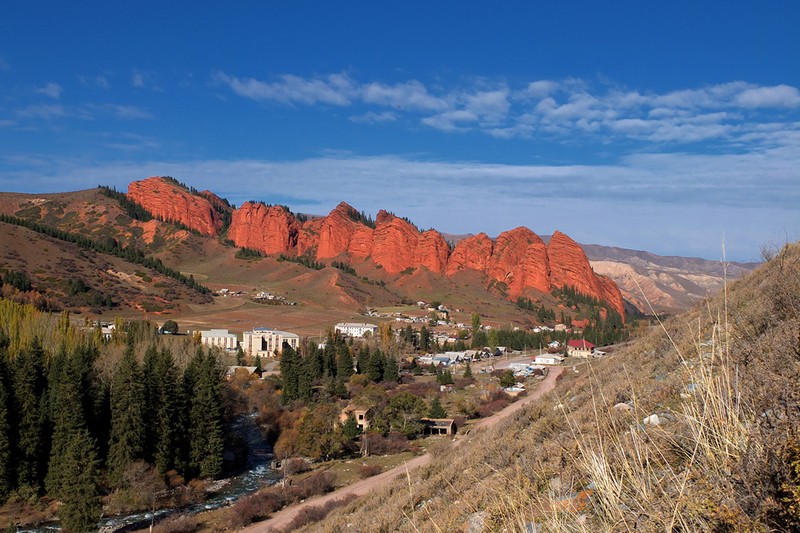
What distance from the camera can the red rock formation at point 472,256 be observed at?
462 feet

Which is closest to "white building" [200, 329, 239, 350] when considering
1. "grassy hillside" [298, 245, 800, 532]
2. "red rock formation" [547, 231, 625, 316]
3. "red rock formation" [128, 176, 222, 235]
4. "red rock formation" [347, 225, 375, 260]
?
"grassy hillside" [298, 245, 800, 532]

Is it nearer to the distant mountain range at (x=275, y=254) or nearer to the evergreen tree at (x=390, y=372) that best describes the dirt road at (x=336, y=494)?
the evergreen tree at (x=390, y=372)

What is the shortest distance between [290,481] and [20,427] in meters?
12.5

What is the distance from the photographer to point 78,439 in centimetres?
2228

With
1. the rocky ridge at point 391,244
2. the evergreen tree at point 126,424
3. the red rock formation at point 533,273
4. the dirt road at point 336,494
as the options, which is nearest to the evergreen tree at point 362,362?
the dirt road at point 336,494

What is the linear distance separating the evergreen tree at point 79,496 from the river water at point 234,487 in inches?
39.2

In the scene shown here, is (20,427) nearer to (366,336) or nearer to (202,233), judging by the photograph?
(366,336)

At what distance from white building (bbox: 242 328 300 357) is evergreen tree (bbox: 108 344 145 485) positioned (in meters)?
36.9

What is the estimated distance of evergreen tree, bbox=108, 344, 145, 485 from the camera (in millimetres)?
25219

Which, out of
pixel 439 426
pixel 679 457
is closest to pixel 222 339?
pixel 439 426

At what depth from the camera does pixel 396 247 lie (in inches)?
5768

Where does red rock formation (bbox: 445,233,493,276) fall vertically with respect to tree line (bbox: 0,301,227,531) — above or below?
above

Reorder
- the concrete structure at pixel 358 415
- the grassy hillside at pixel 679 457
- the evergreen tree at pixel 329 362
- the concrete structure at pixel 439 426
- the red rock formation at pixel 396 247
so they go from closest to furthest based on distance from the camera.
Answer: the grassy hillside at pixel 679 457, the concrete structure at pixel 439 426, the concrete structure at pixel 358 415, the evergreen tree at pixel 329 362, the red rock formation at pixel 396 247

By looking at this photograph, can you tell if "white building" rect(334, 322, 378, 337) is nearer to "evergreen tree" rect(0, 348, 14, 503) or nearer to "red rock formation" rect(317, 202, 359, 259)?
"evergreen tree" rect(0, 348, 14, 503)
